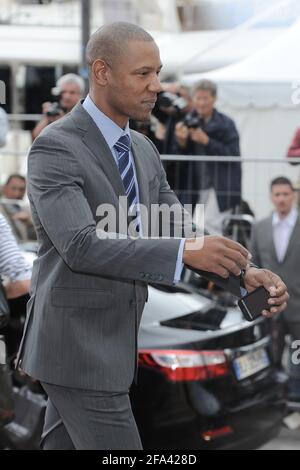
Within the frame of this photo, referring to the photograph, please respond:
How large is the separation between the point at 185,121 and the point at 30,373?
15.9 ft

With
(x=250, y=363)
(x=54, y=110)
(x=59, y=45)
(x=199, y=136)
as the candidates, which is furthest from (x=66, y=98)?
(x=59, y=45)

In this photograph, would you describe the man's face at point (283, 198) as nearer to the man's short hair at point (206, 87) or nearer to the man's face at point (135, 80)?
the man's short hair at point (206, 87)

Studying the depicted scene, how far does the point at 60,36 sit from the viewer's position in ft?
66.3

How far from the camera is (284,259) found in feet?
24.2

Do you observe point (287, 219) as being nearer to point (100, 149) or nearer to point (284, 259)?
point (284, 259)

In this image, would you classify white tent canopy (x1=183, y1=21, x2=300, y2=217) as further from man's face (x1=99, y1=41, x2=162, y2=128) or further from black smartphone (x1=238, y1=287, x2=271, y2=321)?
black smartphone (x1=238, y1=287, x2=271, y2=321)

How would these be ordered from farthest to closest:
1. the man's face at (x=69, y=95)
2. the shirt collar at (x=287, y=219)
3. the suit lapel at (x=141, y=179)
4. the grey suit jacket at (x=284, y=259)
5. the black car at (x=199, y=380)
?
the man's face at (x=69, y=95) → the shirt collar at (x=287, y=219) → the grey suit jacket at (x=284, y=259) → the black car at (x=199, y=380) → the suit lapel at (x=141, y=179)

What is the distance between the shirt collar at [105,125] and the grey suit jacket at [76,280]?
0.02 m

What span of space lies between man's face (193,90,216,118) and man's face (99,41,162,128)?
16.1ft

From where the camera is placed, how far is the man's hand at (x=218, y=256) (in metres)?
2.95

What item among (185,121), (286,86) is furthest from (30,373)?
(286,86)

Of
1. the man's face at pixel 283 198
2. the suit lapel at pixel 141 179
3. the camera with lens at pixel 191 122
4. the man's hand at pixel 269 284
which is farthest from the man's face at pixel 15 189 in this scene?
the man's hand at pixel 269 284

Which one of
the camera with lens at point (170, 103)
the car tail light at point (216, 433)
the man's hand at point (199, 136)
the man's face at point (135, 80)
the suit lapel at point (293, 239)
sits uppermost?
the man's face at point (135, 80)

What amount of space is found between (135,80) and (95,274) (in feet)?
2.07
